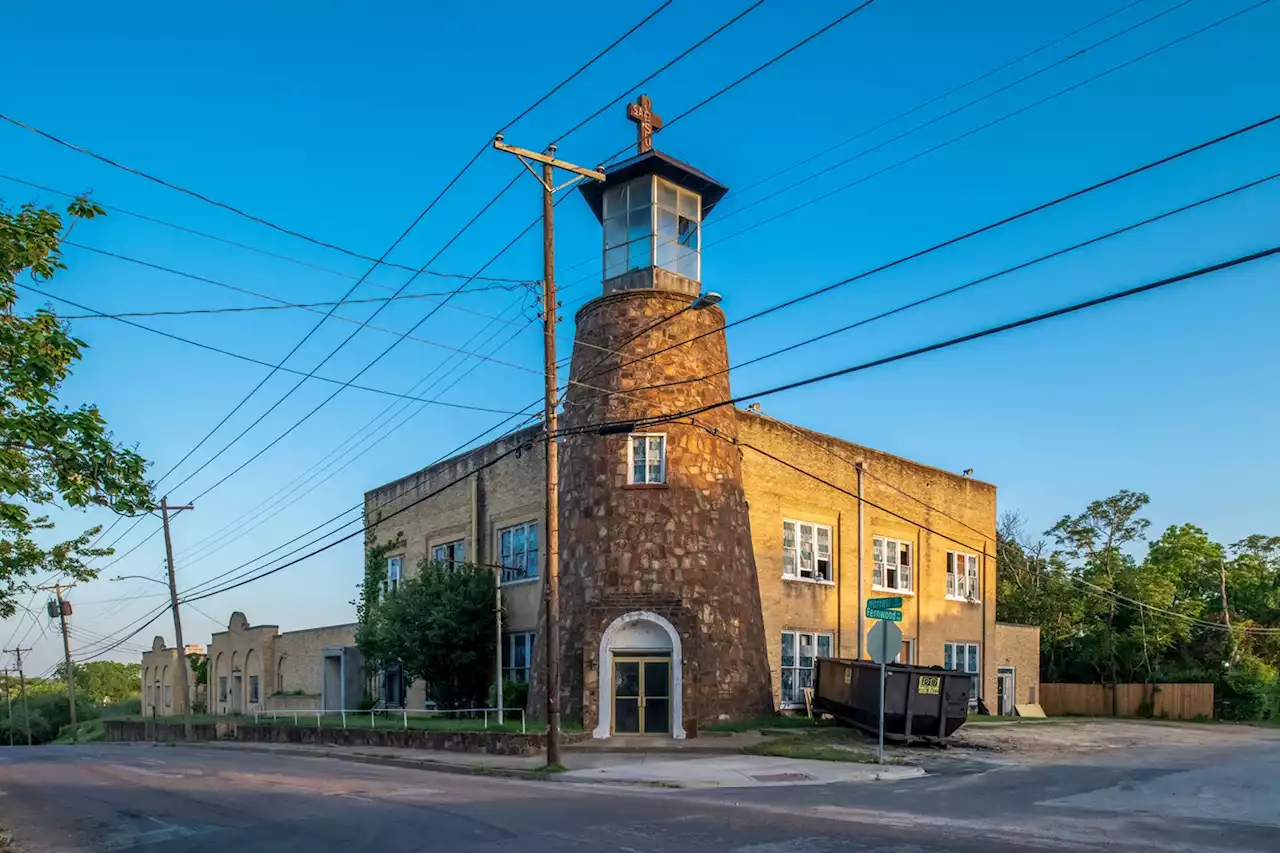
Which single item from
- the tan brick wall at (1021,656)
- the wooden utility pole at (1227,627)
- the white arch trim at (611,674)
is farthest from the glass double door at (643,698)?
the wooden utility pole at (1227,627)

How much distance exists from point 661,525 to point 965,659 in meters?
18.3

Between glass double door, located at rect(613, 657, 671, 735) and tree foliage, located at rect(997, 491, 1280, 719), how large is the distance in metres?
27.2

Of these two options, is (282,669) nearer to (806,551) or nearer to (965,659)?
(806,551)

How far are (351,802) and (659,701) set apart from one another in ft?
36.1

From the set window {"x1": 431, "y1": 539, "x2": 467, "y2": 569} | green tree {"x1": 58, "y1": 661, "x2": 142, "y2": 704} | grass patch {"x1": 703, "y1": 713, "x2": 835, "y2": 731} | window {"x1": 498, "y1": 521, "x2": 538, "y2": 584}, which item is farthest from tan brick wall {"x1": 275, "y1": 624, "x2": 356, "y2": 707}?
green tree {"x1": 58, "y1": 661, "x2": 142, "y2": 704}

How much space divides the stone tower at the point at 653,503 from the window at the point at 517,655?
4.37 m

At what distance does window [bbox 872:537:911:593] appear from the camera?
35.1 meters

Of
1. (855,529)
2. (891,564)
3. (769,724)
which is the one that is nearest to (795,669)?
(769,724)

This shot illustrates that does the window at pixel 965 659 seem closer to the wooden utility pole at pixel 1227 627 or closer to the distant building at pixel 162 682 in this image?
the wooden utility pole at pixel 1227 627

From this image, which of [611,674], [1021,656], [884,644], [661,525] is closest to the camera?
[884,644]

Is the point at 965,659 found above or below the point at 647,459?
below

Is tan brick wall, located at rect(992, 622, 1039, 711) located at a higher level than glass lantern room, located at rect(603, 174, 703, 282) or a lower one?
lower

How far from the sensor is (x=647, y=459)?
26.8 metres

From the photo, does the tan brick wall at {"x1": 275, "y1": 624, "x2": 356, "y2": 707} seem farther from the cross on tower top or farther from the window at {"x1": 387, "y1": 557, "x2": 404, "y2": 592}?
the cross on tower top
